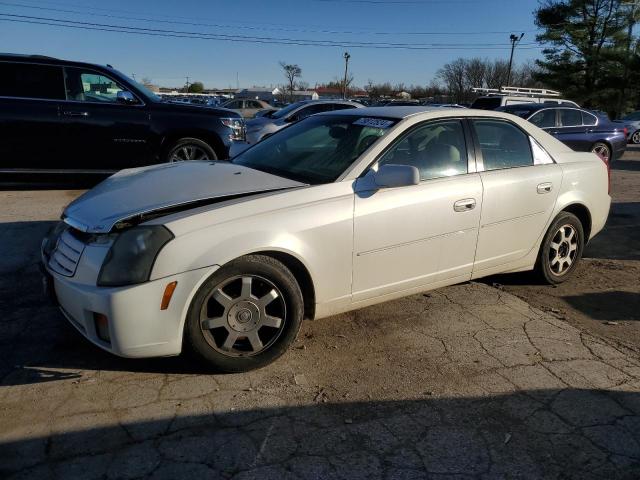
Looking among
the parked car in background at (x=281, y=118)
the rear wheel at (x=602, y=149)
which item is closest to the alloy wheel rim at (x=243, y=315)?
the parked car in background at (x=281, y=118)

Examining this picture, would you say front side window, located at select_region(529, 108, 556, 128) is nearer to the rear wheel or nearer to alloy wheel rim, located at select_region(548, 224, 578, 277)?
the rear wheel

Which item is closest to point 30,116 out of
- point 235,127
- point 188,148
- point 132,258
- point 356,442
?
point 188,148

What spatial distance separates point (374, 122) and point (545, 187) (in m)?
1.59

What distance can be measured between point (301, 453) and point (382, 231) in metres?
1.52

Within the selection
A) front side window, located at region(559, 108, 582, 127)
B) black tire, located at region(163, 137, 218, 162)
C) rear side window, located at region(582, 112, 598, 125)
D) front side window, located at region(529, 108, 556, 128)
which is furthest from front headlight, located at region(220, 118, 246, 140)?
rear side window, located at region(582, 112, 598, 125)

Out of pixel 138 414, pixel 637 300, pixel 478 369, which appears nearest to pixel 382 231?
pixel 478 369

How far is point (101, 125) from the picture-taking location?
742 centimetres

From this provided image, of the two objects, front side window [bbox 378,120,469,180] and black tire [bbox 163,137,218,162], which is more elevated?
front side window [bbox 378,120,469,180]

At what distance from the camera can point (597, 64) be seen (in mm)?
33094

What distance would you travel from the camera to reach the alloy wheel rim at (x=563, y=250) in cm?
465

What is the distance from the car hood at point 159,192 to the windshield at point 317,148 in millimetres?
193

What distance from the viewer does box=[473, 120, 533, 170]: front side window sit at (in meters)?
4.11

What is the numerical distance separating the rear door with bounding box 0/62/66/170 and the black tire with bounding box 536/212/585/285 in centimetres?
630

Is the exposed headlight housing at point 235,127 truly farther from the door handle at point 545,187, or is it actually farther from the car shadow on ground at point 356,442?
the car shadow on ground at point 356,442
